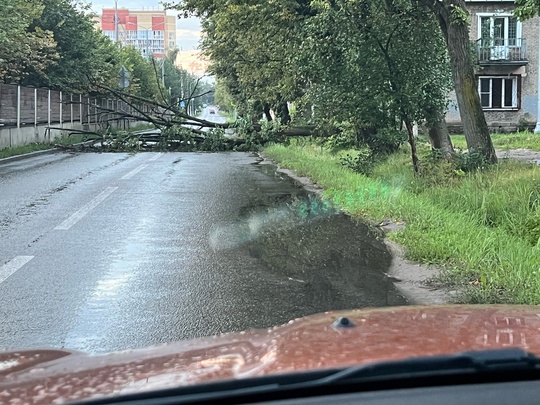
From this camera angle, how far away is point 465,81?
46.2 ft

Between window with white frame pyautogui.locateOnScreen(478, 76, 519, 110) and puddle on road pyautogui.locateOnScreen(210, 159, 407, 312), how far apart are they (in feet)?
98.9

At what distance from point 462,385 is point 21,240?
7743 mm

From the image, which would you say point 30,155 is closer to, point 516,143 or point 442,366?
point 516,143

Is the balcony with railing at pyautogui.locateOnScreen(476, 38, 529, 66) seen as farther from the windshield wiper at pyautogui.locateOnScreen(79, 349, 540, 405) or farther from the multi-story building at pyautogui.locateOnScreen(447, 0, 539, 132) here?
the windshield wiper at pyautogui.locateOnScreen(79, 349, 540, 405)

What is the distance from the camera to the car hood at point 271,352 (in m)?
2.14

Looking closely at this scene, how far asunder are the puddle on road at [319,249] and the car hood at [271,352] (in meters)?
2.81

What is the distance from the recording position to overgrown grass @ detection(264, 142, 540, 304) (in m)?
6.18

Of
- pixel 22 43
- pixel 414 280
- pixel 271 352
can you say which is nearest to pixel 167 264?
pixel 414 280

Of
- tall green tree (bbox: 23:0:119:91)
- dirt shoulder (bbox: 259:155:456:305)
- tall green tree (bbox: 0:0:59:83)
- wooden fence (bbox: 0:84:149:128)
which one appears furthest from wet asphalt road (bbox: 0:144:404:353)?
tall green tree (bbox: 23:0:119:91)

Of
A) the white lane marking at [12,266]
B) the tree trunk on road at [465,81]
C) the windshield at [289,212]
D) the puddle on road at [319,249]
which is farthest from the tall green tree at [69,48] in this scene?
the white lane marking at [12,266]

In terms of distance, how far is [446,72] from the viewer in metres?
15.3

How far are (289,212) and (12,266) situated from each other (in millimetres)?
5067

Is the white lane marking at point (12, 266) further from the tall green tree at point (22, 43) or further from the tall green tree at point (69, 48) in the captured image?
the tall green tree at point (69, 48)

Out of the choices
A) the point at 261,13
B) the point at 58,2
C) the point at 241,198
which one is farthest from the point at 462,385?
the point at 58,2
